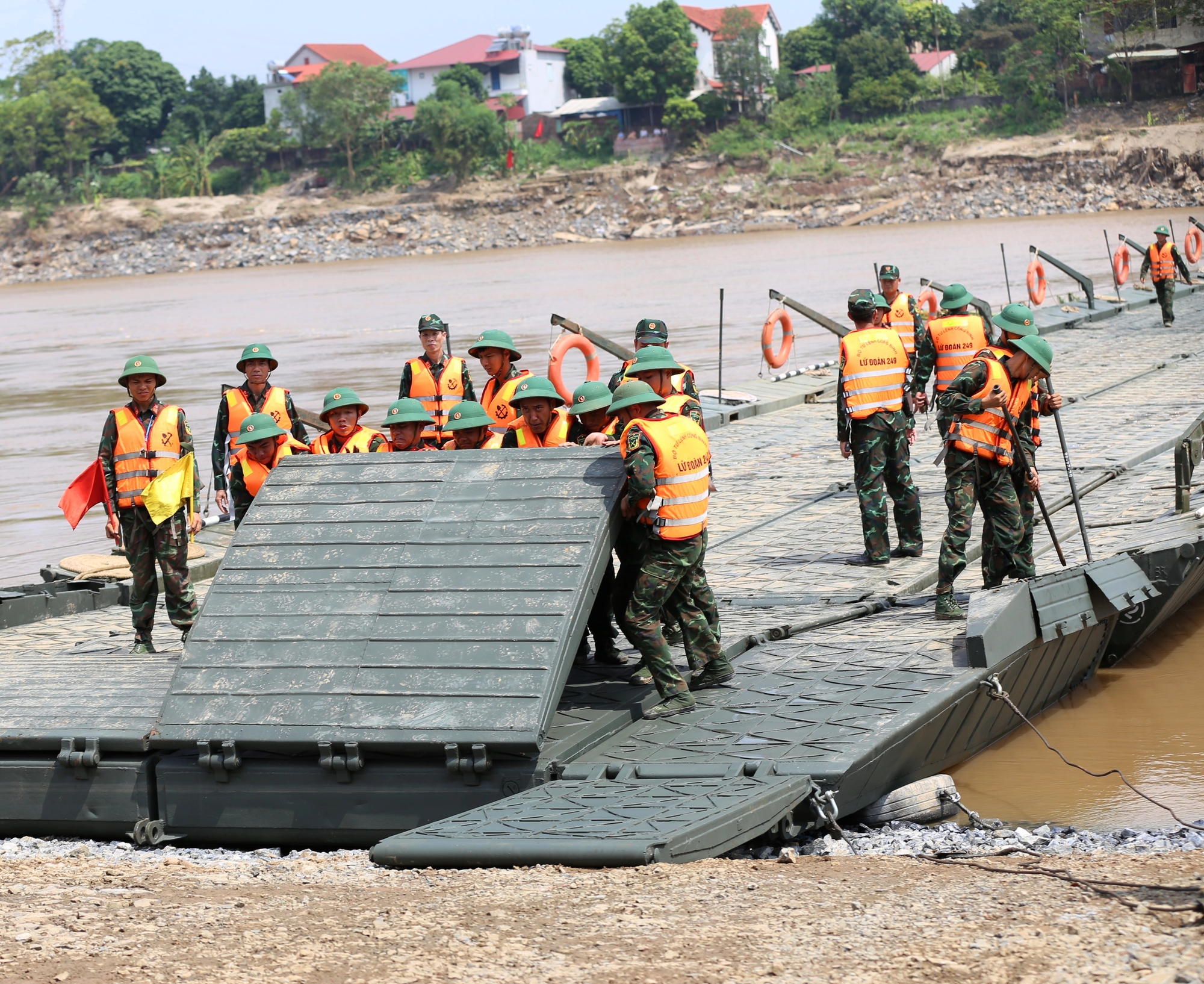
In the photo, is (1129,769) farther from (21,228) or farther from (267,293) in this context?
(21,228)

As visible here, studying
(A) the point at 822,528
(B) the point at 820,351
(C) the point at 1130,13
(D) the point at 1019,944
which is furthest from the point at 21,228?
(D) the point at 1019,944

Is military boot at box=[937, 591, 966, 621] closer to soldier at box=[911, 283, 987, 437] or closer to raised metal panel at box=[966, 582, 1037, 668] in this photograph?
raised metal panel at box=[966, 582, 1037, 668]

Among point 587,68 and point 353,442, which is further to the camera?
point 587,68

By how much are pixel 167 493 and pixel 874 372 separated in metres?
4.80

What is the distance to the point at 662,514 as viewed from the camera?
690cm

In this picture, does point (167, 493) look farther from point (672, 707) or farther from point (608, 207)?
point (608, 207)

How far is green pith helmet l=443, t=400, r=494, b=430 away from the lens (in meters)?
8.27

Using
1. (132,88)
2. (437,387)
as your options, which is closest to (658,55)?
(132,88)

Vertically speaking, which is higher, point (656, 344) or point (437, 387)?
point (656, 344)

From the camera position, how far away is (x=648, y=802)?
5.97 m

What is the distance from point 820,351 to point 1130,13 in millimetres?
53112

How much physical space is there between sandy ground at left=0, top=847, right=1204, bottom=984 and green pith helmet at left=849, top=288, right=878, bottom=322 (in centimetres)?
491

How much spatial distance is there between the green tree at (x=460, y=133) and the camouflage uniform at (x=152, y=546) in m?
80.9

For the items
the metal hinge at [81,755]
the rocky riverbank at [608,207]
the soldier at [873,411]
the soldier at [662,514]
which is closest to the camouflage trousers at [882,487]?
the soldier at [873,411]
